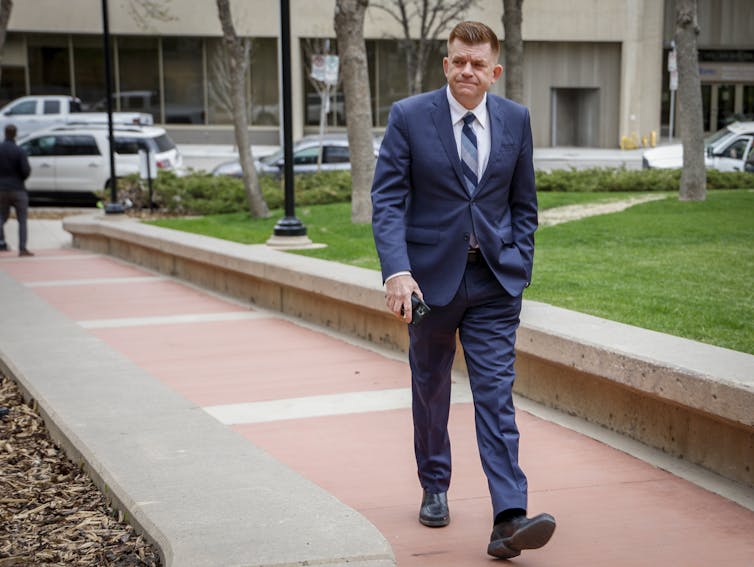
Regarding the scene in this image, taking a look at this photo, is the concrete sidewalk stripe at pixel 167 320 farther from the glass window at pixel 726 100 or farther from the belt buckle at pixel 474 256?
the glass window at pixel 726 100

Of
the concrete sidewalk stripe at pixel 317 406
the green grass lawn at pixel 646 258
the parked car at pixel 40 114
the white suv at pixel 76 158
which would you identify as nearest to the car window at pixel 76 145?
the white suv at pixel 76 158

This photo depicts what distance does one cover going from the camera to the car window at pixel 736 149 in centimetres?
2409

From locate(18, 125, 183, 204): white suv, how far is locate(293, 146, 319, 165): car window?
293 centimetres

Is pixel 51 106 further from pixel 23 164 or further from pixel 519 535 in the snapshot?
pixel 519 535

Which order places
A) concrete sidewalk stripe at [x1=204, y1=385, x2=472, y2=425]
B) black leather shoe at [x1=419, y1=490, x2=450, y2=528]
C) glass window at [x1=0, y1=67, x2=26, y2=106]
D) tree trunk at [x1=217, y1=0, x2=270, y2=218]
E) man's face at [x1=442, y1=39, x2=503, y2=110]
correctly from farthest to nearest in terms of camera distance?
glass window at [x1=0, y1=67, x2=26, y2=106] → tree trunk at [x1=217, y1=0, x2=270, y2=218] → concrete sidewalk stripe at [x1=204, y1=385, x2=472, y2=425] → black leather shoe at [x1=419, y1=490, x2=450, y2=528] → man's face at [x1=442, y1=39, x2=503, y2=110]

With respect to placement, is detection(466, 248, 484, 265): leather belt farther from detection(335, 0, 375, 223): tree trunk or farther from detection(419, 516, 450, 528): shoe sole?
detection(335, 0, 375, 223): tree trunk

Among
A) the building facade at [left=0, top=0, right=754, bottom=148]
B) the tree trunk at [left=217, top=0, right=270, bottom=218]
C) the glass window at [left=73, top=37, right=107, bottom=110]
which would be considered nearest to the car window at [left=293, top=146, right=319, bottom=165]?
the tree trunk at [left=217, top=0, right=270, bottom=218]

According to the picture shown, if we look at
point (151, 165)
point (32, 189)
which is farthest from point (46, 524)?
point (32, 189)

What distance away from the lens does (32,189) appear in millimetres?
25062

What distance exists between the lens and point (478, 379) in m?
4.42

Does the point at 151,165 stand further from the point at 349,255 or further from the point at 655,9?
the point at 655,9

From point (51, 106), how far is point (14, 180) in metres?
20.8

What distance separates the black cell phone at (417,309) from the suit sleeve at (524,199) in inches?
19.8

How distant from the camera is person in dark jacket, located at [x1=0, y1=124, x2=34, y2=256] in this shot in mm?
16688
